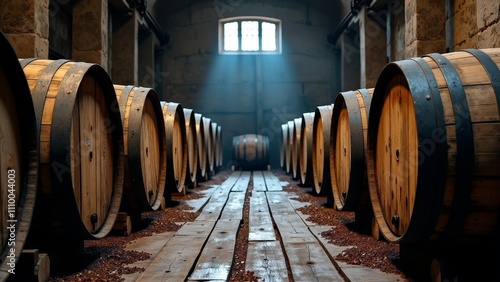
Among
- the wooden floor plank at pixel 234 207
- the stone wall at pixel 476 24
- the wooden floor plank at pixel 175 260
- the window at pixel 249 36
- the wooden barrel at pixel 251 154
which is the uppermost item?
the window at pixel 249 36

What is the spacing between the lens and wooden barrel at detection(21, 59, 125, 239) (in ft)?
7.56

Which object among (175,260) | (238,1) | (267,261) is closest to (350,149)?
(267,261)

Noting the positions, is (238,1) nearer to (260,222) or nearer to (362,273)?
(260,222)

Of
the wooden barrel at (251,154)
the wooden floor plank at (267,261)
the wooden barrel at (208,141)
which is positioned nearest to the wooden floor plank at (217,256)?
the wooden floor plank at (267,261)

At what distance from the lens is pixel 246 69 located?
1540 centimetres

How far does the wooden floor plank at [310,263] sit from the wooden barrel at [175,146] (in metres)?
2.30

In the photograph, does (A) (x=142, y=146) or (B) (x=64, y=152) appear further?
(A) (x=142, y=146)

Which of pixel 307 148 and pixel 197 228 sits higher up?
pixel 307 148

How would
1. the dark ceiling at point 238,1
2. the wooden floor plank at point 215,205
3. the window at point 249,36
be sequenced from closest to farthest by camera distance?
the wooden floor plank at point 215,205 → the dark ceiling at point 238,1 → the window at point 249,36

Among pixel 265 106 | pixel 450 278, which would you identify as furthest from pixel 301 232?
pixel 265 106

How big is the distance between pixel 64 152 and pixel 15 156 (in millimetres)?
322

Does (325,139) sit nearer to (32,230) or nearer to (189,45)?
(32,230)

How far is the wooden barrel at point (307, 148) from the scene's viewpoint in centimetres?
637

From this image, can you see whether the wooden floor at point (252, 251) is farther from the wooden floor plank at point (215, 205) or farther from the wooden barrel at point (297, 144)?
the wooden barrel at point (297, 144)
